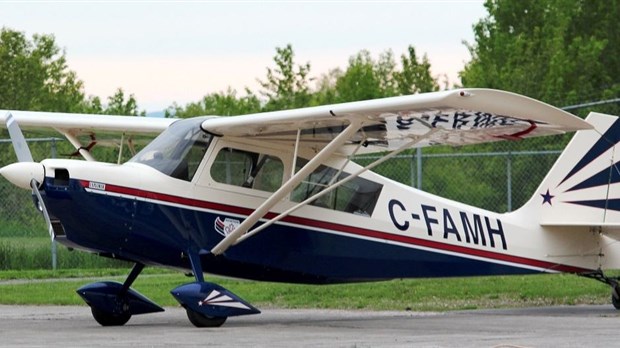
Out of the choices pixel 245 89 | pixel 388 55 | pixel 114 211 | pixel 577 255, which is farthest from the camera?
pixel 388 55

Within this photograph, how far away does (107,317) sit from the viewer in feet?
49.8

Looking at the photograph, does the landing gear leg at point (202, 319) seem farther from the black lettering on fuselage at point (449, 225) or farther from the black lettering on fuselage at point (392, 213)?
the black lettering on fuselage at point (449, 225)

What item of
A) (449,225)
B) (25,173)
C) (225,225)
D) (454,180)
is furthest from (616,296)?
(454,180)

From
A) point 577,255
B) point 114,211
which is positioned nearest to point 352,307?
point 577,255

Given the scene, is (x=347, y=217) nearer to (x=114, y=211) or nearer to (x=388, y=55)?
(x=114, y=211)

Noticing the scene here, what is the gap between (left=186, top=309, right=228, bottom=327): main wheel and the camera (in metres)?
14.3

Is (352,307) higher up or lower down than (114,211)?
lower down

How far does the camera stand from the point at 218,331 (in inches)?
550

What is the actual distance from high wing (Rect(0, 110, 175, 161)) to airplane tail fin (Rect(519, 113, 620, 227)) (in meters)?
4.81

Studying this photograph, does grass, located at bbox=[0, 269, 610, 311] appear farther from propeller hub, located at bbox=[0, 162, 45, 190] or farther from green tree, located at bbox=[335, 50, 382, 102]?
green tree, located at bbox=[335, 50, 382, 102]

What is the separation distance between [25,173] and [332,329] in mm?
3470

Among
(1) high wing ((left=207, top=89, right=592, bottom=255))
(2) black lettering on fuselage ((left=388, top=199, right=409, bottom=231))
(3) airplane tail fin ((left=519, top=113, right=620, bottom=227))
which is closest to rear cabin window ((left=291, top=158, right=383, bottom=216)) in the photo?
(2) black lettering on fuselage ((left=388, top=199, right=409, bottom=231))

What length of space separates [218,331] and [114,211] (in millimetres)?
1687

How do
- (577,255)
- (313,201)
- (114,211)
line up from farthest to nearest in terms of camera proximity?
(577,255), (313,201), (114,211)
